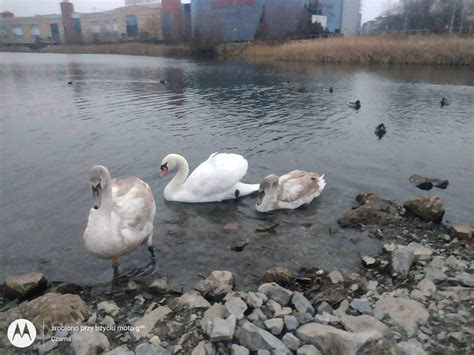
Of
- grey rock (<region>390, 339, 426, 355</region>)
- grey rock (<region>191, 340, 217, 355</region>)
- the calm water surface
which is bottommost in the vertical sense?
the calm water surface

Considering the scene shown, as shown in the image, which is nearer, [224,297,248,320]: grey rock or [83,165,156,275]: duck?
[224,297,248,320]: grey rock

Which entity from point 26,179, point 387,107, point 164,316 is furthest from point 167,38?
point 164,316

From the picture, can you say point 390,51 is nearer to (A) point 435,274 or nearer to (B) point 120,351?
(A) point 435,274

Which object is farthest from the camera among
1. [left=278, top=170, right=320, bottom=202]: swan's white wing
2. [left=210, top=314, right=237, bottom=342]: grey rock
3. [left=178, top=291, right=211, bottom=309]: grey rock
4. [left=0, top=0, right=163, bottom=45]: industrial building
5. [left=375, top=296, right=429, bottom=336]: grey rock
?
[left=0, top=0, right=163, bottom=45]: industrial building

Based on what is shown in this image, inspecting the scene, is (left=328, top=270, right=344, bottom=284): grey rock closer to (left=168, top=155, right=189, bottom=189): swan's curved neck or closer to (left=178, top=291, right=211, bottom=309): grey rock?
(left=178, top=291, right=211, bottom=309): grey rock

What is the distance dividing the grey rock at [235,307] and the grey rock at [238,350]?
49cm

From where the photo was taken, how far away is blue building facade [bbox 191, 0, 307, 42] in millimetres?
80625

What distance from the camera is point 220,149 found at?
12.6 meters

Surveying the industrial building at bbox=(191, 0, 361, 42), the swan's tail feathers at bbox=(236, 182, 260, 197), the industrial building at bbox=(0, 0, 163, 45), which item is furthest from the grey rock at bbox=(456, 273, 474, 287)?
the industrial building at bbox=(0, 0, 163, 45)

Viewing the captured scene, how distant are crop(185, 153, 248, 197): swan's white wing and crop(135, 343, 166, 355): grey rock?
15.5ft

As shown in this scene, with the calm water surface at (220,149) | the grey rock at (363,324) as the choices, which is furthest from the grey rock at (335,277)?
the grey rock at (363,324)

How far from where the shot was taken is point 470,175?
1008 cm

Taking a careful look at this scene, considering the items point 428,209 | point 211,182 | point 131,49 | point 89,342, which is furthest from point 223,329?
point 131,49

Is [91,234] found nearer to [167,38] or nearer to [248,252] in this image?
[248,252]
